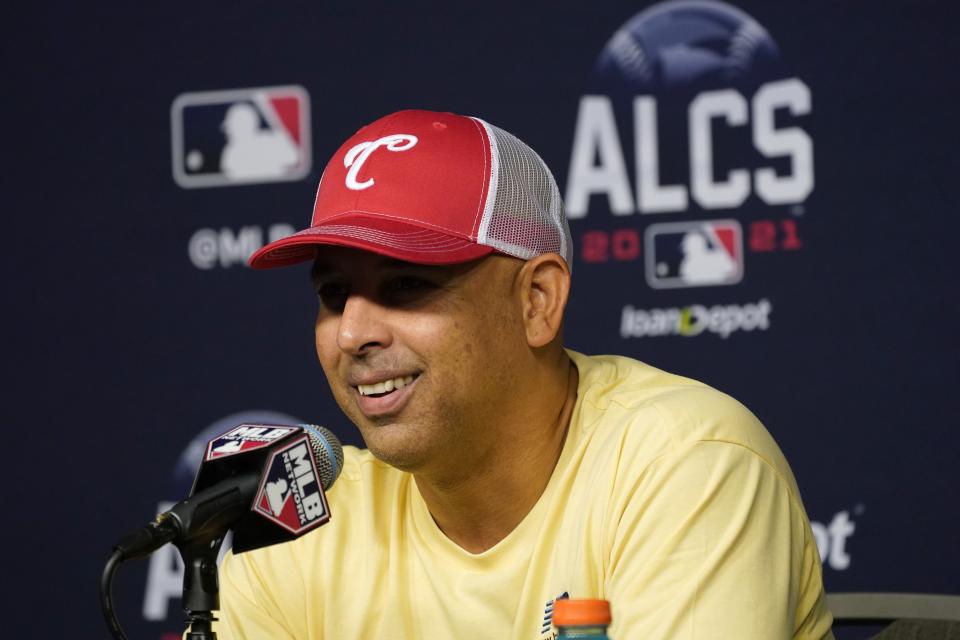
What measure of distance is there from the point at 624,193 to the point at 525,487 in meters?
1.15

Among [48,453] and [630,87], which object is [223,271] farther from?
[630,87]

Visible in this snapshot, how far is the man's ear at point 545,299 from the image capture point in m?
1.50

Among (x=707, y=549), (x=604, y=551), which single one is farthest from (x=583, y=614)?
(x=604, y=551)

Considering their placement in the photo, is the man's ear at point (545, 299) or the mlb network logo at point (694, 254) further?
the mlb network logo at point (694, 254)

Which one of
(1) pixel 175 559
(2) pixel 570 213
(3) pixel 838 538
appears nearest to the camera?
(3) pixel 838 538

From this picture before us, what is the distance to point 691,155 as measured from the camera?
254 centimetres

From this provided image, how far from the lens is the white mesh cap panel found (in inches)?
56.8

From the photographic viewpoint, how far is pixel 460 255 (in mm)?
1398

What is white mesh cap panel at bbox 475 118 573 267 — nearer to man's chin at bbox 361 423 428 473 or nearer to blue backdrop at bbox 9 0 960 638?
man's chin at bbox 361 423 428 473

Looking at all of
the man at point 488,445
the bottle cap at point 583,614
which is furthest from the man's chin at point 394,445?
the bottle cap at point 583,614

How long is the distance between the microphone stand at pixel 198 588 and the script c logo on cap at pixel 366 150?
0.50 meters

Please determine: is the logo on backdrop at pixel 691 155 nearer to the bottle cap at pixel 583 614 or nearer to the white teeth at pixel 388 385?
the white teeth at pixel 388 385

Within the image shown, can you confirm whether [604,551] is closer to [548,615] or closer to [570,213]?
[548,615]

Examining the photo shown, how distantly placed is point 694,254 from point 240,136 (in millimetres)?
1017
